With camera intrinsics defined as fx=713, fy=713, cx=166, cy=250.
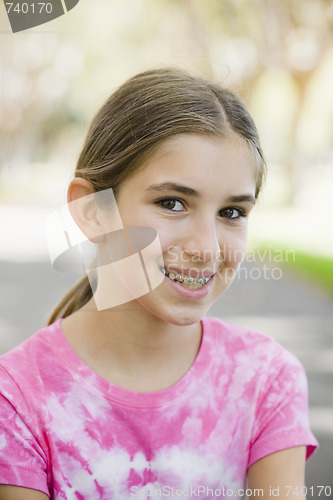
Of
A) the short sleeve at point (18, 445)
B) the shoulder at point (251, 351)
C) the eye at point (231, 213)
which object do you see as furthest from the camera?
the shoulder at point (251, 351)

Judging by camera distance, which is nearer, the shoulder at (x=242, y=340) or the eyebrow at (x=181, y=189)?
the eyebrow at (x=181, y=189)

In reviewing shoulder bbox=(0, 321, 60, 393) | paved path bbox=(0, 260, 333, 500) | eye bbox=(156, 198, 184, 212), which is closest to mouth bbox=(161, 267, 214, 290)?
eye bbox=(156, 198, 184, 212)

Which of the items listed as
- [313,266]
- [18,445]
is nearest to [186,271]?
[18,445]

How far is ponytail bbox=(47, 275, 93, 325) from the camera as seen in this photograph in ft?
5.74

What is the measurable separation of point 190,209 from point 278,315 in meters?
4.07

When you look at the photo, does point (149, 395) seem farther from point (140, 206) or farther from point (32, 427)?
point (140, 206)

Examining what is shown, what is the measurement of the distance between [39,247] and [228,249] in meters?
6.43

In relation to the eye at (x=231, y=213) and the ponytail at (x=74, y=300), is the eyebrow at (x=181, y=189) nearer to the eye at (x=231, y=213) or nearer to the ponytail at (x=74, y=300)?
the eye at (x=231, y=213)

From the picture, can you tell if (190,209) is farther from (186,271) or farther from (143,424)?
(143,424)

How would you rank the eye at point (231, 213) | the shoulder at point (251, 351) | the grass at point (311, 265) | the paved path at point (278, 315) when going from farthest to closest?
the grass at point (311, 265)
the paved path at point (278, 315)
the shoulder at point (251, 351)
the eye at point (231, 213)

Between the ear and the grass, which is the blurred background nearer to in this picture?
the grass

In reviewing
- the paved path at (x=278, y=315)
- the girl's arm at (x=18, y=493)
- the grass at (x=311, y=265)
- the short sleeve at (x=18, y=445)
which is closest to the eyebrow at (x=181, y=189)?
the short sleeve at (x=18, y=445)

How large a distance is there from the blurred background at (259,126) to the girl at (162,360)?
27 cm

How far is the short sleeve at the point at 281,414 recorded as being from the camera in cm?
154
